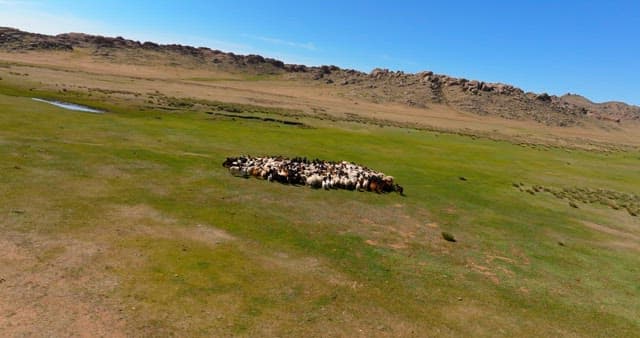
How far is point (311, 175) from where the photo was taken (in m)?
28.6

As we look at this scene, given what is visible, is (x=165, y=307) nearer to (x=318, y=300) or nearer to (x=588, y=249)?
(x=318, y=300)

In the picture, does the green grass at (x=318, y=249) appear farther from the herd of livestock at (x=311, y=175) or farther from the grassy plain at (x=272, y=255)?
the herd of livestock at (x=311, y=175)

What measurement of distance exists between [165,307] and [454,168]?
40.1 metres

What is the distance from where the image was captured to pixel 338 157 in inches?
1718

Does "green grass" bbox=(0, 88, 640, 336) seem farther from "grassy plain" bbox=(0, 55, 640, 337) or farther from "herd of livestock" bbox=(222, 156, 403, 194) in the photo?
"herd of livestock" bbox=(222, 156, 403, 194)

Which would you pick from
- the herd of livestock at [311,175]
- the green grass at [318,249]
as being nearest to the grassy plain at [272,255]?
the green grass at [318,249]

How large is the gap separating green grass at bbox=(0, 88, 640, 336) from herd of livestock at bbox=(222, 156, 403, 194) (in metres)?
1.24

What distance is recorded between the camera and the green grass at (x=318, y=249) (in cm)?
1225

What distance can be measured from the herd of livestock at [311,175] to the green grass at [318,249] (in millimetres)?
1245

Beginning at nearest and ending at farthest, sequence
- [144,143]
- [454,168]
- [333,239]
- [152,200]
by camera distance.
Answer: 1. [333,239]
2. [152,200]
3. [144,143]
4. [454,168]

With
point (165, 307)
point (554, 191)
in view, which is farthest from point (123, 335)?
point (554, 191)

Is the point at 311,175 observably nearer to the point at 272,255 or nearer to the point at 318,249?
the point at 318,249

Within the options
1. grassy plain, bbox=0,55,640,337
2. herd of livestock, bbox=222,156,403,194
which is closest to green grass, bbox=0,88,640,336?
grassy plain, bbox=0,55,640,337

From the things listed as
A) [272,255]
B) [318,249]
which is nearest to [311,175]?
[318,249]
